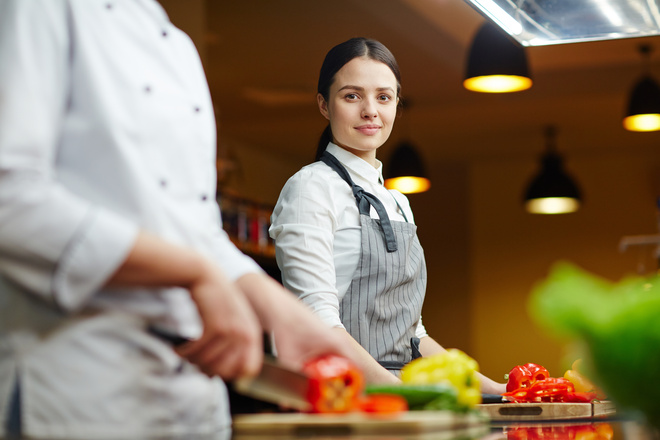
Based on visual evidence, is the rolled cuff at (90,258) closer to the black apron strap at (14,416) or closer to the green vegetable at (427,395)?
the black apron strap at (14,416)

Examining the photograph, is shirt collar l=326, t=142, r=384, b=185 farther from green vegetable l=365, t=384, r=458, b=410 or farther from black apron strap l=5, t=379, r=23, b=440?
black apron strap l=5, t=379, r=23, b=440

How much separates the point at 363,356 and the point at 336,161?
453 mm

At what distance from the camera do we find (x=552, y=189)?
7.47m

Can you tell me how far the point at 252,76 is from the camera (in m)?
6.27

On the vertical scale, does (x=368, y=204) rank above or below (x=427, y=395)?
above

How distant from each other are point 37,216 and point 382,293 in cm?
98

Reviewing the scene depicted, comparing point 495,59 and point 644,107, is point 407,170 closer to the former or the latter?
point 644,107

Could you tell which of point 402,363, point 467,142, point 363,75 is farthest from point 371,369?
point 467,142

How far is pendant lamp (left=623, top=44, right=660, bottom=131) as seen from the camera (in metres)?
5.38

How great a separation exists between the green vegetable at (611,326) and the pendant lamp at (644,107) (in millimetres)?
4918

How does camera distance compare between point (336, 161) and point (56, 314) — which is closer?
point (56, 314)

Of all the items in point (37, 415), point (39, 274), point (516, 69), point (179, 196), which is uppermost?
point (516, 69)

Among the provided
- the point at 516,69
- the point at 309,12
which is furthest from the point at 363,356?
the point at 309,12

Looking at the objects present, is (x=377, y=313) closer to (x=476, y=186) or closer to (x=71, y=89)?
(x=71, y=89)
